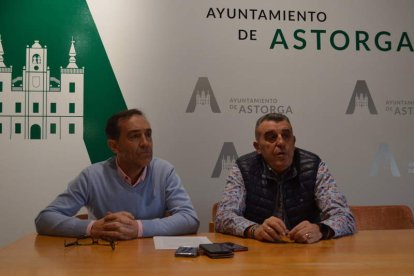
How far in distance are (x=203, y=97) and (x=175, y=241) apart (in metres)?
1.83

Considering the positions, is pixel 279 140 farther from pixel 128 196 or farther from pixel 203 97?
pixel 203 97

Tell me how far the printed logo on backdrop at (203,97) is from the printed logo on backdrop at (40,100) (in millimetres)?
895

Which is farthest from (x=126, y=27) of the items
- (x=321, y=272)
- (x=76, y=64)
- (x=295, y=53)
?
(x=321, y=272)

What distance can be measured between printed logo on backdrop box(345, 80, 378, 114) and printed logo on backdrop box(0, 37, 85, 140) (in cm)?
227

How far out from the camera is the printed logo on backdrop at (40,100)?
342cm

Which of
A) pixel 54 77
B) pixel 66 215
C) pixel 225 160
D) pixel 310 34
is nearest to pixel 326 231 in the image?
pixel 66 215

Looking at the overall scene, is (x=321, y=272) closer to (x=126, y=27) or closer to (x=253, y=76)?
(x=253, y=76)

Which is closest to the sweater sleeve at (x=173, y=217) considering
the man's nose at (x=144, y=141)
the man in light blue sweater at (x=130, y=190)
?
the man in light blue sweater at (x=130, y=190)

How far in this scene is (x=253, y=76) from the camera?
11.9 feet

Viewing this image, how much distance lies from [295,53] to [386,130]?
3.42 ft

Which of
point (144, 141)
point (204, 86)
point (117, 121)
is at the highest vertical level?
point (204, 86)

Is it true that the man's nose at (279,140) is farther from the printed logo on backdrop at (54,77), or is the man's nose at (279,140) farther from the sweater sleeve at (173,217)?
the printed logo on backdrop at (54,77)

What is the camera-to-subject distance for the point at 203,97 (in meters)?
3.56

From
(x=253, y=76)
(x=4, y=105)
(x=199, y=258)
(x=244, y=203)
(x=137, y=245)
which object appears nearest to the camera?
(x=199, y=258)
